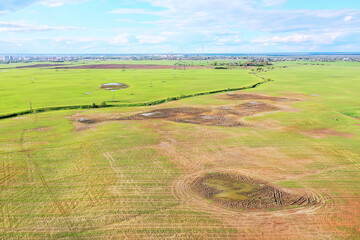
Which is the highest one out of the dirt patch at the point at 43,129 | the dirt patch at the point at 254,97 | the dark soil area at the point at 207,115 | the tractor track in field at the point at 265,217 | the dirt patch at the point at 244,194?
the dirt patch at the point at 254,97

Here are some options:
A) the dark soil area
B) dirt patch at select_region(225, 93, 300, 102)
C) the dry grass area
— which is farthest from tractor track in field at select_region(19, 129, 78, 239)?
dirt patch at select_region(225, 93, 300, 102)

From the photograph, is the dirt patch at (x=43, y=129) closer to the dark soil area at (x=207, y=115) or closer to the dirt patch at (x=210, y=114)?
the dark soil area at (x=207, y=115)

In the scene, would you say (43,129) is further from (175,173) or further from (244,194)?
(244,194)

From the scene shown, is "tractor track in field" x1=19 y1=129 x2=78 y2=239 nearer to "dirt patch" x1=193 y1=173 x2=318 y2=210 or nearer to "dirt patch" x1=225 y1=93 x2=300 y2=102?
"dirt patch" x1=193 y1=173 x2=318 y2=210

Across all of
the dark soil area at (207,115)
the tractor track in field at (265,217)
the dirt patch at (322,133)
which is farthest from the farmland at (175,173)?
the dark soil area at (207,115)

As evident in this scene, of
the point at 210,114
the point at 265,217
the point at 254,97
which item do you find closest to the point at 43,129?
the point at 210,114
